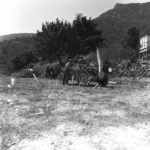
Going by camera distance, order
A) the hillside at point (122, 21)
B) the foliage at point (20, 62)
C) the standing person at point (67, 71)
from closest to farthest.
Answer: the standing person at point (67, 71)
the foliage at point (20, 62)
the hillside at point (122, 21)

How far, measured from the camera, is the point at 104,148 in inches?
191

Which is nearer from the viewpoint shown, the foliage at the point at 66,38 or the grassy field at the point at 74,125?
the grassy field at the point at 74,125

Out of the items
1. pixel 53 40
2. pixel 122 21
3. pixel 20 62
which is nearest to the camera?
pixel 53 40

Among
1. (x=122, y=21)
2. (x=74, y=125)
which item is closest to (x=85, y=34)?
(x=74, y=125)

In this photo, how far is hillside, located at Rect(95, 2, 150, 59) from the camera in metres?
71.3

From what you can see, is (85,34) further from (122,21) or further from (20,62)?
(122,21)

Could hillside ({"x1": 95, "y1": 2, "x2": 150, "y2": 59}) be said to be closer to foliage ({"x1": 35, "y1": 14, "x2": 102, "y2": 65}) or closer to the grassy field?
foliage ({"x1": 35, "y1": 14, "x2": 102, "y2": 65})

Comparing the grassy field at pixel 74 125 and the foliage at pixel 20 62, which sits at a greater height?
the foliage at pixel 20 62

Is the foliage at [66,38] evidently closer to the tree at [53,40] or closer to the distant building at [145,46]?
the tree at [53,40]

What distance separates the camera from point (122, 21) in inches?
3425

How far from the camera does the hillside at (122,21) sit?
71.3 meters

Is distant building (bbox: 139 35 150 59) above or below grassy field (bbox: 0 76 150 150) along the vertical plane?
above

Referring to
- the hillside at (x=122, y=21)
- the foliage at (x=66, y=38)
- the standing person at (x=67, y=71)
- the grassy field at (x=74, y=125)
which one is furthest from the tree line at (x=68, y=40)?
the grassy field at (x=74, y=125)

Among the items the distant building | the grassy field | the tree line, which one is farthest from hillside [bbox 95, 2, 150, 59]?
the grassy field
